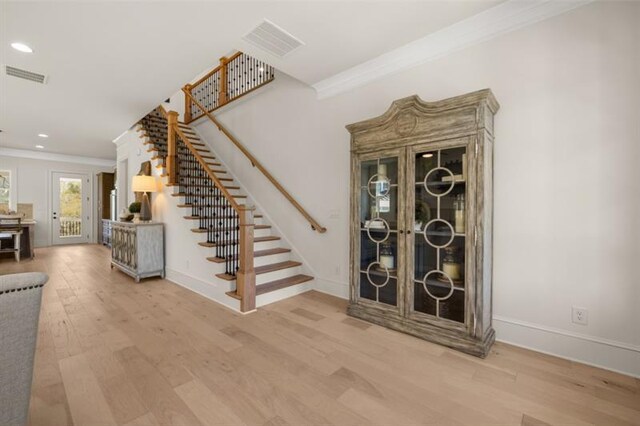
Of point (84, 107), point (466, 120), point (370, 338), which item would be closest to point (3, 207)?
point (84, 107)

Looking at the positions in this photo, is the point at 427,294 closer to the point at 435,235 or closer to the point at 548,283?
the point at 435,235

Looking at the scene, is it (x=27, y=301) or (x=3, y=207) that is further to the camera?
(x=3, y=207)

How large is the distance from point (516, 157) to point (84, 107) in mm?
6245

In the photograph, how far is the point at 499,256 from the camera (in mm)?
2496

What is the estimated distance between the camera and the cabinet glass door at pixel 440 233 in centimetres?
236

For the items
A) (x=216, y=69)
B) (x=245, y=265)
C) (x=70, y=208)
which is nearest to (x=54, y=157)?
(x=70, y=208)

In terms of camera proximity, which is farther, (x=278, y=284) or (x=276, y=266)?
(x=276, y=266)

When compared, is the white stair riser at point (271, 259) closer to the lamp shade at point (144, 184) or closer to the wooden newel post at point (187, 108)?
the lamp shade at point (144, 184)

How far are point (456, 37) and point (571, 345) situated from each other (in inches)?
109

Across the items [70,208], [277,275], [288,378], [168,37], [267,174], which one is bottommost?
[288,378]

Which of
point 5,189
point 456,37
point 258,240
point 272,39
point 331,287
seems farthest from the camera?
point 5,189

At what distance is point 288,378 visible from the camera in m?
1.94

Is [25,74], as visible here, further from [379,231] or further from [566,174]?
[566,174]

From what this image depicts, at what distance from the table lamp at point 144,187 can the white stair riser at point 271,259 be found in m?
2.36
